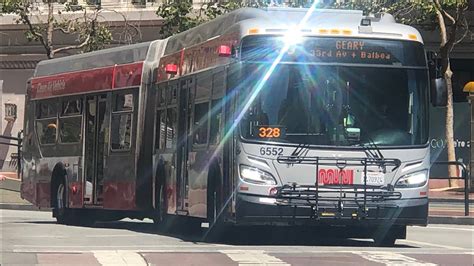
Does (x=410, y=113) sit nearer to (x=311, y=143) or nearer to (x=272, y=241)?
(x=311, y=143)

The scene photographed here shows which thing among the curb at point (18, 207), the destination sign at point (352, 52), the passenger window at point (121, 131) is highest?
the destination sign at point (352, 52)

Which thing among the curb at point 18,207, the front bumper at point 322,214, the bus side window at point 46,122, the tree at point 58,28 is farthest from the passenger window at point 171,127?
the tree at point 58,28

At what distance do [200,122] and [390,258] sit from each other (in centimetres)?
417

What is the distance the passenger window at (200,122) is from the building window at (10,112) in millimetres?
29255

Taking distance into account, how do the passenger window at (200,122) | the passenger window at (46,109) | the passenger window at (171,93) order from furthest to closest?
the passenger window at (46,109) < the passenger window at (171,93) < the passenger window at (200,122)

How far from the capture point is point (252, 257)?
11.2 meters

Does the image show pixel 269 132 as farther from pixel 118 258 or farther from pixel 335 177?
pixel 118 258

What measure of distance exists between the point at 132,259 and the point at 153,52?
271 inches

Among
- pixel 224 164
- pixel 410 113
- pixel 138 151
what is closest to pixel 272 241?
pixel 224 164

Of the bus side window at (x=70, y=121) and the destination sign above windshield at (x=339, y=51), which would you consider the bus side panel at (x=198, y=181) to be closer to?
the destination sign above windshield at (x=339, y=51)

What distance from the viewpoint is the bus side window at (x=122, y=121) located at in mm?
17062

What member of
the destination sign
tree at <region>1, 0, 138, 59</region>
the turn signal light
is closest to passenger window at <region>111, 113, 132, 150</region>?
the turn signal light

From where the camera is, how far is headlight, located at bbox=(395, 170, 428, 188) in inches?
500

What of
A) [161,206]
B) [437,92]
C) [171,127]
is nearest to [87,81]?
[171,127]
